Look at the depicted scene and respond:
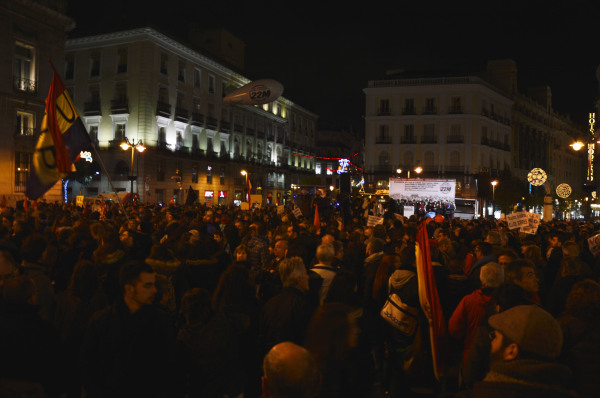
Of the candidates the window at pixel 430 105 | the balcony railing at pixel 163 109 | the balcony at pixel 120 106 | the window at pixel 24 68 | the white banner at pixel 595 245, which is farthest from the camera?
the window at pixel 430 105

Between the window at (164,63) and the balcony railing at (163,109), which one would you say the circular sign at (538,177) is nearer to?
the balcony railing at (163,109)

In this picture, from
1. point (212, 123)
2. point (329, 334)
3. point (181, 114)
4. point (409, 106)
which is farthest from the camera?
point (409, 106)

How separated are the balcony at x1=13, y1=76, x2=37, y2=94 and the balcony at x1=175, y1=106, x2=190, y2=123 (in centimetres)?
1849

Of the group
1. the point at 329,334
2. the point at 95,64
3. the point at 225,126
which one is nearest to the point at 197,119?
the point at 225,126

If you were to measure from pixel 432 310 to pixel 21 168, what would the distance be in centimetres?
3097

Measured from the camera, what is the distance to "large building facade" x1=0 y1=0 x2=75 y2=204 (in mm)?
28266

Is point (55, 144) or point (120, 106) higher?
point (120, 106)

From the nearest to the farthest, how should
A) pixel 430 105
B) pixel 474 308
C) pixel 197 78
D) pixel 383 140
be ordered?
1. pixel 474 308
2. pixel 197 78
3. pixel 430 105
4. pixel 383 140

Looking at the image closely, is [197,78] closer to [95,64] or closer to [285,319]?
[95,64]

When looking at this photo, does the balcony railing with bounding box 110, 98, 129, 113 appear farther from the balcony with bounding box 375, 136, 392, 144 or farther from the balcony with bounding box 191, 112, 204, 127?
the balcony with bounding box 375, 136, 392, 144

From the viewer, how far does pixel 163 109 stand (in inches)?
1811

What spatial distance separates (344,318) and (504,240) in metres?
6.45

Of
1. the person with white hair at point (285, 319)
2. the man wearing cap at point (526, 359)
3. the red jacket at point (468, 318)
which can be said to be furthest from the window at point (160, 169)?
the man wearing cap at point (526, 359)

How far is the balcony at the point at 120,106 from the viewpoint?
1750 inches
